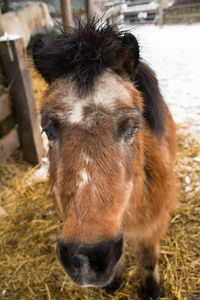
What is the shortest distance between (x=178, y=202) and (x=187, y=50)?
777 centimetres

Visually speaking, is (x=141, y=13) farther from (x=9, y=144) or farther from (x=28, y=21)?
A: (x=9, y=144)

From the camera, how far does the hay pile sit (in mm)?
2375

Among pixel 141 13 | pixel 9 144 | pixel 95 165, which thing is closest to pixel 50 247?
pixel 9 144

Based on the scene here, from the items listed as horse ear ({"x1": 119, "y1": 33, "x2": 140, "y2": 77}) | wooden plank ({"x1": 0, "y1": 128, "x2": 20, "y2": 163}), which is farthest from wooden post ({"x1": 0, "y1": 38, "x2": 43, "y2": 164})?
horse ear ({"x1": 119, "y1": 33, "x2": 140, "y2": 77})

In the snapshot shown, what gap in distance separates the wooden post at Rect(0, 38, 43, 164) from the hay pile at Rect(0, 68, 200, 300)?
47 cm

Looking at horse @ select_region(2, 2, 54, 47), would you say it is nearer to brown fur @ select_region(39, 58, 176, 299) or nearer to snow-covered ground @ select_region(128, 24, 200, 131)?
snow-covered ground @ select_region(128, 24, 200, 131)

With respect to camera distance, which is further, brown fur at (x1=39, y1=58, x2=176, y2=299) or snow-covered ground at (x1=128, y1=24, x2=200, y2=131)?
snow-covered ground at (x1=128, y1=24, x2=200, y2=131)

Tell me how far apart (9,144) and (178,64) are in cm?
654

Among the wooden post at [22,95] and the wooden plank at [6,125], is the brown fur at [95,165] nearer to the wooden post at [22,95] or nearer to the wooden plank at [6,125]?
the wooden post at [22,95]

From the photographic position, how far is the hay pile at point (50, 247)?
238 centimetres

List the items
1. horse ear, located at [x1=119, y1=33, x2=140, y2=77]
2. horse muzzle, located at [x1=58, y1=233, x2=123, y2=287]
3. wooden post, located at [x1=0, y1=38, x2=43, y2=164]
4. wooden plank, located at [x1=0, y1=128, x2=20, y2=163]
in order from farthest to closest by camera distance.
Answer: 1. wooden plank, located at [x1=0, y1=128, x2=20, y2=163]
2. wooden post, located at [x1=0, y1=38, x2=43, y2=164]
3. horse ear, located at [x1=119, y1=33, x2=140, y2=77]
4. horse muzzle, located at [x1=58, y1=233, x2=123, y2=287]

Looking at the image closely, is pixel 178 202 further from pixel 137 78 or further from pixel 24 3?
pixel 24 3

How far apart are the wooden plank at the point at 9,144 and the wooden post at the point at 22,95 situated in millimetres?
94

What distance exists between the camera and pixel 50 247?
286 cm
